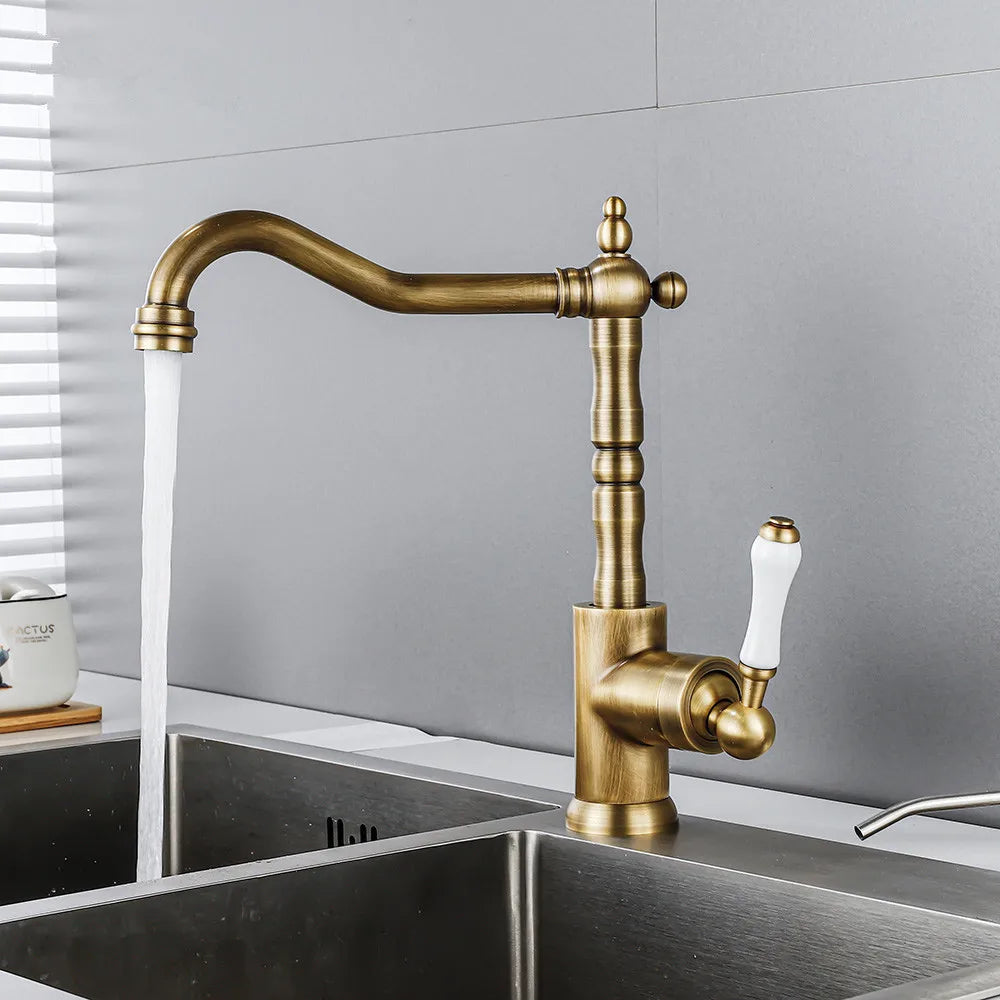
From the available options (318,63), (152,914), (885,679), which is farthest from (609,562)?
(318,63)

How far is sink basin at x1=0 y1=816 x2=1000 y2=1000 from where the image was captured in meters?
0.85

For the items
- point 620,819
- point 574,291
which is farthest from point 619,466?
point 620,819

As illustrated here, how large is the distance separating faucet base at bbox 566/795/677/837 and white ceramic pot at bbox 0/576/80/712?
570 mm

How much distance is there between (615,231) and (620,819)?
13.8 inches

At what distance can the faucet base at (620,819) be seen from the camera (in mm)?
979

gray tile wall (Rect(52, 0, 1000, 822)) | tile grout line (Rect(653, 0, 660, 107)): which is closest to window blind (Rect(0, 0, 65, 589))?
gray tile wall (Rect(52, 0, 1000, 822))

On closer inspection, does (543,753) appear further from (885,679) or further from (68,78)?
(68,78)

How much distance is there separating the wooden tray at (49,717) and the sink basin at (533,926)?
0.50 meters

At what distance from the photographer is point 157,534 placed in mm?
981

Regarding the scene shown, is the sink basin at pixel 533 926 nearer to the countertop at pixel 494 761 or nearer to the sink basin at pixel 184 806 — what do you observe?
the countertop at pixel 494 761

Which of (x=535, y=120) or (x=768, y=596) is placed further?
(x=535, y=120)

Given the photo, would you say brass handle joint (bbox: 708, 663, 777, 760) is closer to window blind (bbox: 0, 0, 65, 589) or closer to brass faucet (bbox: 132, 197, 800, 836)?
brass faucet (bbox: 132, 197, 800, 836)

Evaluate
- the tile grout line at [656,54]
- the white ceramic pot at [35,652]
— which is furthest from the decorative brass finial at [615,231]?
the white ceramic pot at [35,652]

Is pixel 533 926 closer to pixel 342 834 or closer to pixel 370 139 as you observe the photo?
pixel 342 834
